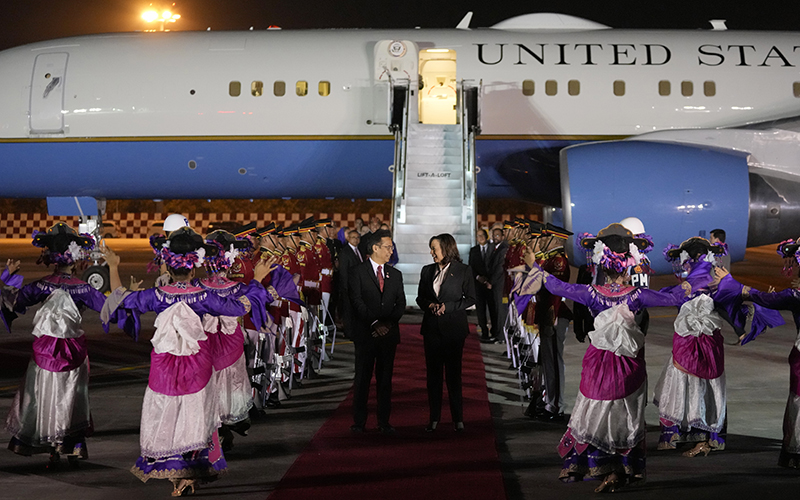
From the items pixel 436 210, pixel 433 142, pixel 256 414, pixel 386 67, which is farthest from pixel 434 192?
pixel 256 414

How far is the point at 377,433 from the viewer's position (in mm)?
6965

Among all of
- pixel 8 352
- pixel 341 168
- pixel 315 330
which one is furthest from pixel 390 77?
pixel 8 352

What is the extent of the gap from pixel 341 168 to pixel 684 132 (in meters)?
6.52

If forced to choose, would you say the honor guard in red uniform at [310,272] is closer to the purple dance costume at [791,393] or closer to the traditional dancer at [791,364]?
the traditional dancer at [791,364]

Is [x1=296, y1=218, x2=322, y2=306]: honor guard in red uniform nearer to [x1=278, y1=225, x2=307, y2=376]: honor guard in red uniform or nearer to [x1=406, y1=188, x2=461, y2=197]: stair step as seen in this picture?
[x1=278, y1=225, x2=307, y2=376]: honor guard in red uniform

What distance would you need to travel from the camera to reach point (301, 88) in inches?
608

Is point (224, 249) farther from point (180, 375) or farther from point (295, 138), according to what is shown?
point (295, 138)

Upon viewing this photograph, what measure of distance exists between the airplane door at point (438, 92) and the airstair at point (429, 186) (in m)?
3.57

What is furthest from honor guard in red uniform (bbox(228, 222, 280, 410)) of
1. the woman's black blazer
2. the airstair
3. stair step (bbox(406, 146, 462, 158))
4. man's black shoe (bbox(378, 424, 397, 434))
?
stair step (bbox(406, 146, 462, 158))

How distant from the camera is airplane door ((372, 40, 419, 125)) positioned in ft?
50.9

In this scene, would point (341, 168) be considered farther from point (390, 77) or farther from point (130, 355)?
point (130, 355)

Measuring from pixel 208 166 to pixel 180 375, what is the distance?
11.1m

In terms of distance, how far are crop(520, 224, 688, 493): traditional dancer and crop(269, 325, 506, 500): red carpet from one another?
66 cm

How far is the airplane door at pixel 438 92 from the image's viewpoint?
19.8 metres
